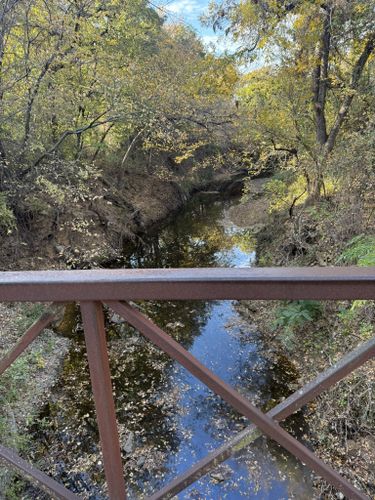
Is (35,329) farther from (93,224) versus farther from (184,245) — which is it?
(184,245)

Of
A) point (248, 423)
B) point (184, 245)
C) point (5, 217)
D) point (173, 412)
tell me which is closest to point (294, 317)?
point (248, 423)

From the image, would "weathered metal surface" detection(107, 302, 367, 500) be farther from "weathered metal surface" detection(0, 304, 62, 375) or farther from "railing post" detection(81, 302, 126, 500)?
"weathered metal surface" detection(0, 304, 62, 375)

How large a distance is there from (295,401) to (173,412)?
4.43 meters

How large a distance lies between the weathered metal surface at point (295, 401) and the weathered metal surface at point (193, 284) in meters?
0.24

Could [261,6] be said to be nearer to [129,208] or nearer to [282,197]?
[282,197]

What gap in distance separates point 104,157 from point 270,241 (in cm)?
781

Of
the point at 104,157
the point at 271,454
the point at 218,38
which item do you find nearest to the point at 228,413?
the point at 271,454

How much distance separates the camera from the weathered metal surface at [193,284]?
1.05m

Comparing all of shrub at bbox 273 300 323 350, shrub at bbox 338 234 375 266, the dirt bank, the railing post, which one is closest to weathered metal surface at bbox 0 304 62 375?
the railing post

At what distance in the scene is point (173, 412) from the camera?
523cm

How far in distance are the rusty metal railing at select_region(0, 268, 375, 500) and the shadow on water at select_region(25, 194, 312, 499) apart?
3.20 meters

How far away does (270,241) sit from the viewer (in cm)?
1052

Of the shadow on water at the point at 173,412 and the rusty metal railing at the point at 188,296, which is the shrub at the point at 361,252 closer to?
the shadow on water at the point at 173,412

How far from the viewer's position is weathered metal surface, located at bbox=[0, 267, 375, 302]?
1.05 m
